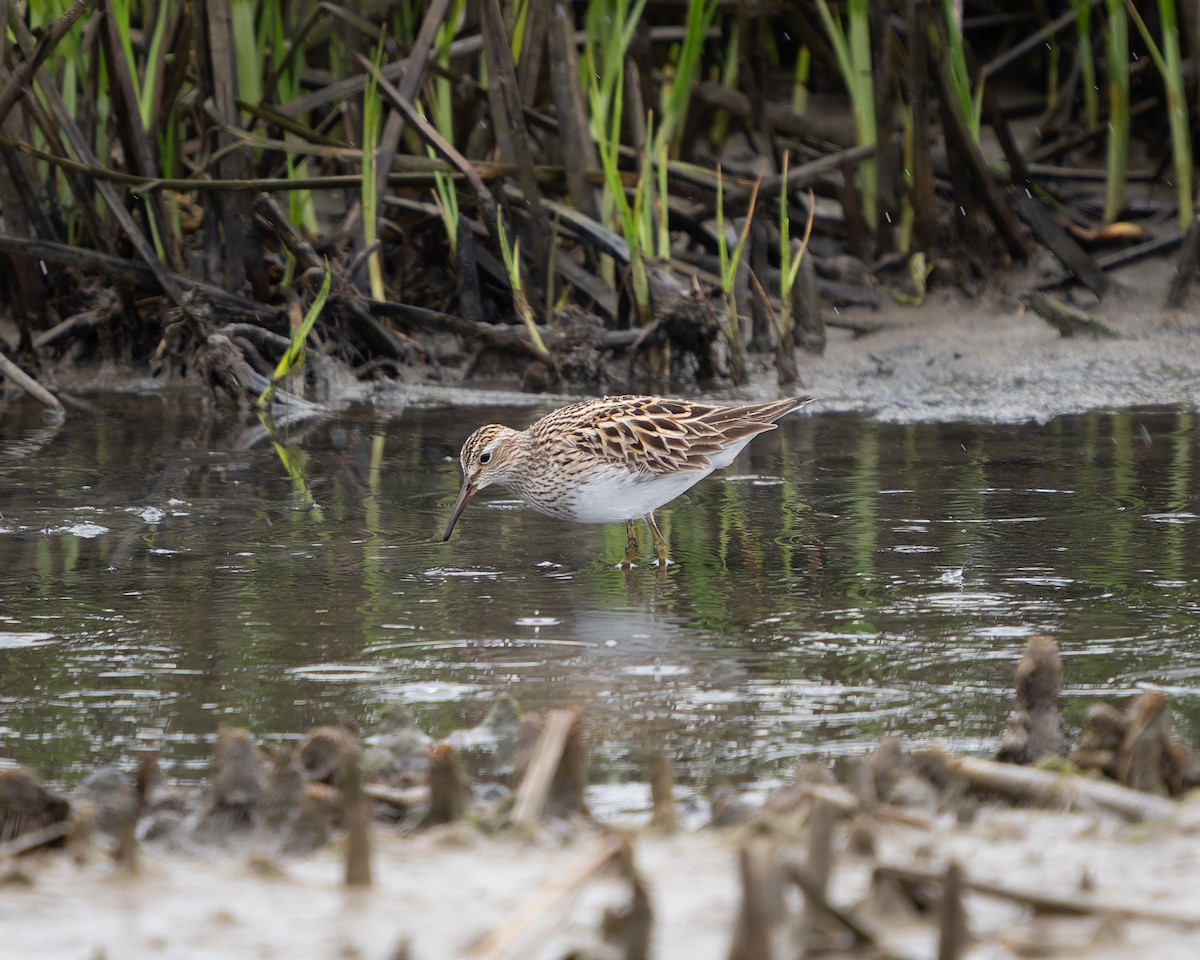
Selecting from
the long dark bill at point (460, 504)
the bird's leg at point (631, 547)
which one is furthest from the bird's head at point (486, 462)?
the bird's leg at point (631, 547)

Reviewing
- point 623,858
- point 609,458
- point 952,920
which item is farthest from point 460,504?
point 952,920

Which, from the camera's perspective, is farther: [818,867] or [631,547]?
[631,547]

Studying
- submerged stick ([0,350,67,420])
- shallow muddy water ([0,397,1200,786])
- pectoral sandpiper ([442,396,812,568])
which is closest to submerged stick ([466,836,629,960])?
shallow muddy water ([0,397,1200,786])

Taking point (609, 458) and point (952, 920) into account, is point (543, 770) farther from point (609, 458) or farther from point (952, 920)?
point (609, 458)

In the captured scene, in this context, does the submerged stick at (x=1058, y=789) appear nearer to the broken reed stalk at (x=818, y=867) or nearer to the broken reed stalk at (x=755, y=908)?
the broken reed stalk at (x=818, y=867)

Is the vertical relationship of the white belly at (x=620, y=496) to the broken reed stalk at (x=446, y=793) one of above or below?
above

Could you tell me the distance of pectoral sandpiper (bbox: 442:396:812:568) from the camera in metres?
6.21

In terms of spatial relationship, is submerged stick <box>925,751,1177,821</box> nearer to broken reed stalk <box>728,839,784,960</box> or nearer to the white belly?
broken reed stalk <box>728,839,784,960</box>

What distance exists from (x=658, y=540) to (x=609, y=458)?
1.21 ft

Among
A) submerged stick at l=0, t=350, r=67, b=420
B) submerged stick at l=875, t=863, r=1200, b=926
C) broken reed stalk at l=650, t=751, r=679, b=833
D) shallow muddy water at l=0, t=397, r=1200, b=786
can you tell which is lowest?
submerged stick at l=875, t=863, r=1200, b=926

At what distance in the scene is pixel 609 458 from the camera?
245 inches

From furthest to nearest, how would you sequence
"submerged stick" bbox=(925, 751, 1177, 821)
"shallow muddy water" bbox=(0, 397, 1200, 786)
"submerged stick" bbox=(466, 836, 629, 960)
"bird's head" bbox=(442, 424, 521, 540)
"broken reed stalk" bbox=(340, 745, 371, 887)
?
"bird's head" bbox=(442, 424, 521, 540), "shallow muddy water" bbox=(0, 397, 1200, 786), "submerged stick" bbox=(925, 751, 1177, 821), "broken reed stalk" bbox=(340, 745, 371, 887), "submerged stick" bbox=(466, 836, 629, 960)

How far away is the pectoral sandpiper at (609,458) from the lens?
6.21 m

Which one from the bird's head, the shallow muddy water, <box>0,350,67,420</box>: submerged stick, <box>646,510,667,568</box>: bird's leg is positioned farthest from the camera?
<box>0,350,67,420</box>: submerged stick
